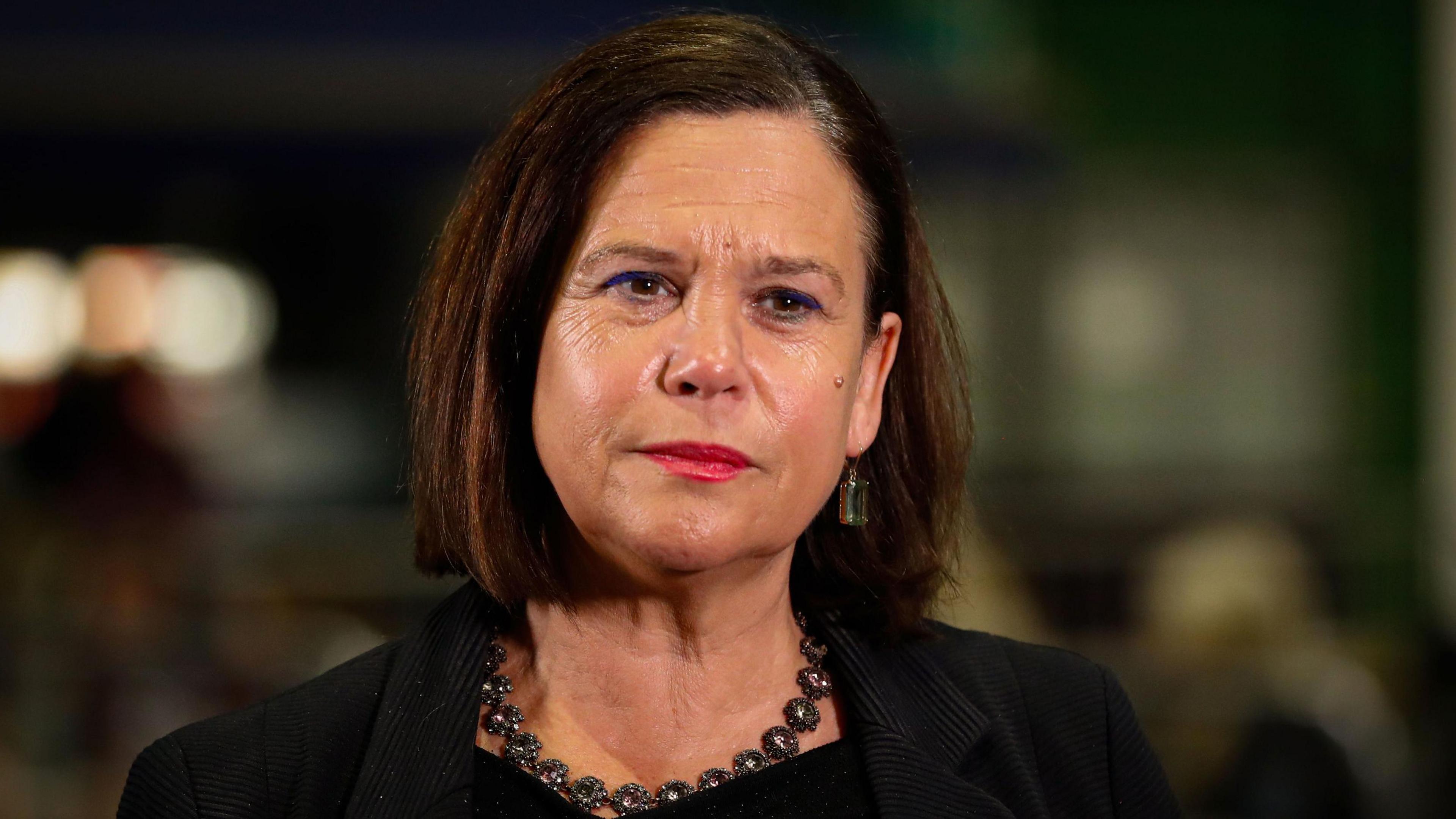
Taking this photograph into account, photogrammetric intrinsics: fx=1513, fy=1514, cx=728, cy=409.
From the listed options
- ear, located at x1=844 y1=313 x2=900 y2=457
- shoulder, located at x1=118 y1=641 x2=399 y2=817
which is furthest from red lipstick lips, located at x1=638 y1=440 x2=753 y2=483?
shoulder, located at x1=118 y1=641 x2=399 y2=817

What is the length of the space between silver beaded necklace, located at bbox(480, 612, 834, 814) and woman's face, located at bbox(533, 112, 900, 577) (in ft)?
Result: 0.74

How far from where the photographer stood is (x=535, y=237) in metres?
1.86

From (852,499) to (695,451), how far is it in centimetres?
38

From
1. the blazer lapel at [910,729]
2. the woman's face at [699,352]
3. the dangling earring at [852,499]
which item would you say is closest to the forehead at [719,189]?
the woman's face at [699,352]

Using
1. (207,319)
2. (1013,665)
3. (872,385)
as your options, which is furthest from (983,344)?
(872,385)

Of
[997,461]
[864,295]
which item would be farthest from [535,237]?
[997,461]

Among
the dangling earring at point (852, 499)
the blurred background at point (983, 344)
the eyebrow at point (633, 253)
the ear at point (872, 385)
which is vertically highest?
the eyebrow at point (633, 253)

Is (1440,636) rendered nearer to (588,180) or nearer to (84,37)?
(588,180)

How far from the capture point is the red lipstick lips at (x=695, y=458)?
1.74m

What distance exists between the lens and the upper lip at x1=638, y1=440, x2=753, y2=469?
174 cm

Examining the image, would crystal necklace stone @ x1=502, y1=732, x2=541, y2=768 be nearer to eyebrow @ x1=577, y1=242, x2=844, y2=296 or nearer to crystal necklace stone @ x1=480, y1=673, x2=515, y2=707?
crystal necklace stone @ x1=480, y1=673, x2=515, y2=707

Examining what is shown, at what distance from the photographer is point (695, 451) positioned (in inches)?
68.8

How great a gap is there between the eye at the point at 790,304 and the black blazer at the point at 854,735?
476 millimetres

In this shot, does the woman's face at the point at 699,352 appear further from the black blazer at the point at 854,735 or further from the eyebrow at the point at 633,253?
the black blazer at the point at 854,735
